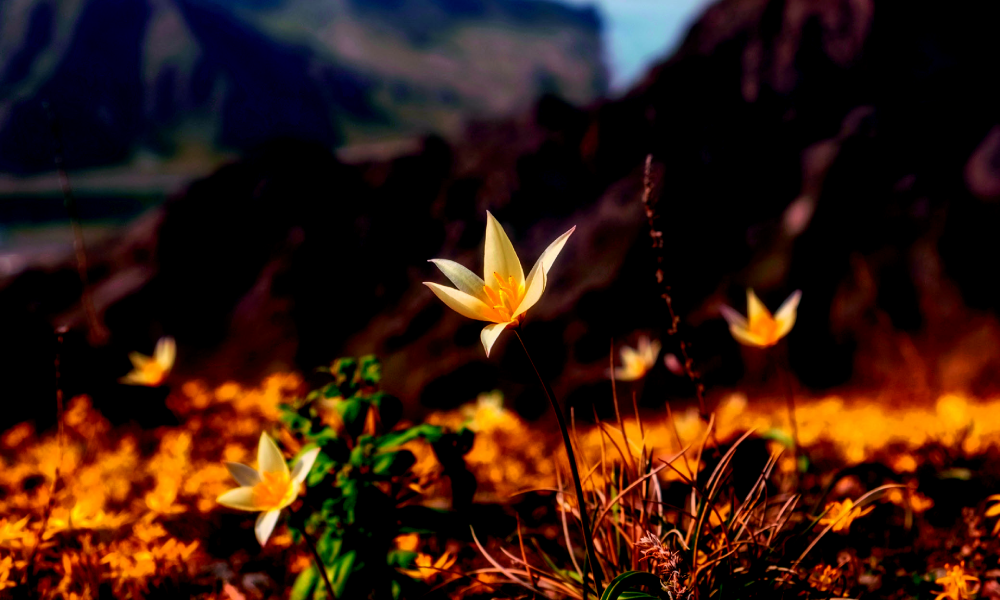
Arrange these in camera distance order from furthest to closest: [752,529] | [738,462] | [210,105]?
[210,105], [738,462], [752,529]

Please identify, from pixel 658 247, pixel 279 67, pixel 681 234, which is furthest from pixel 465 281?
pixel 279 67

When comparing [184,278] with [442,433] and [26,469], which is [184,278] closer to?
[26,469]

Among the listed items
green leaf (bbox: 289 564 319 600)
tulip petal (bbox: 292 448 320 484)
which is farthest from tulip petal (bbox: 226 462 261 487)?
green leaf (bbox: 289 564 319 600)

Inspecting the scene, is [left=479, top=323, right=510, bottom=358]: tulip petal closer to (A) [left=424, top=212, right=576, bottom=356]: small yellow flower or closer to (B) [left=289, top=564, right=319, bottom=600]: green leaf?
(A) [left=424, top=212, right=576, bottom=356]: small yellow flower

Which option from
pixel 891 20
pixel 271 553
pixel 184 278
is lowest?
pixel 184 278

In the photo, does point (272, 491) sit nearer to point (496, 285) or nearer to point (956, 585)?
point (496, 285)

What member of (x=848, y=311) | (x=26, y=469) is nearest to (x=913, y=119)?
(x=848, y=311)

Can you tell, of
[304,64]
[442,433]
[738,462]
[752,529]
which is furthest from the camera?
[304,64]

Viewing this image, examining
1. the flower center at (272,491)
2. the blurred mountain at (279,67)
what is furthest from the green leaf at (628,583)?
the blurred mountain at (279,67)
